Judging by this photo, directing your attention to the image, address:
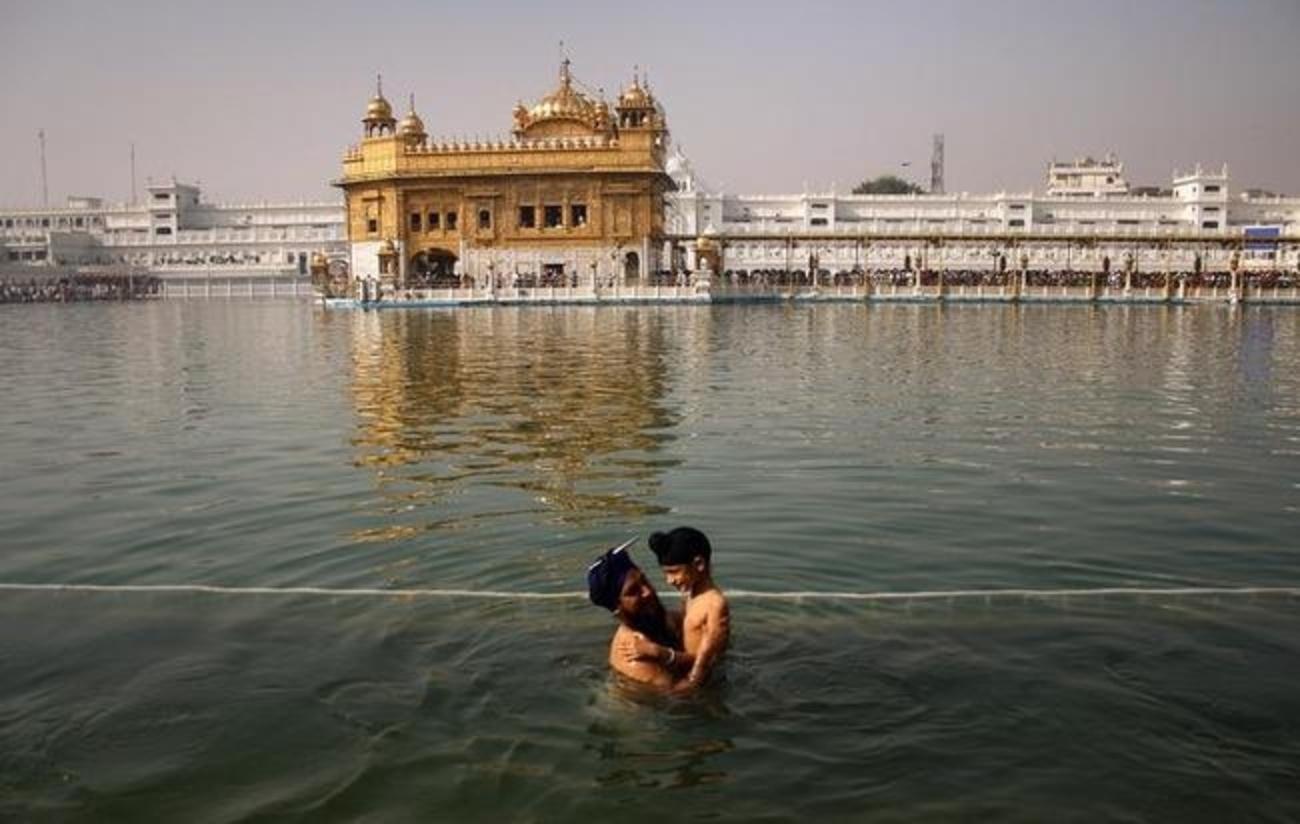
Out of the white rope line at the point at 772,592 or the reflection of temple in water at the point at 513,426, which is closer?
the white rope line at the point at 772,592

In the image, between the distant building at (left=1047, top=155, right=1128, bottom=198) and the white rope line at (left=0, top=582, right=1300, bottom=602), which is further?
the distant building at (left=1047, top=155, right=1128, bottom=198)

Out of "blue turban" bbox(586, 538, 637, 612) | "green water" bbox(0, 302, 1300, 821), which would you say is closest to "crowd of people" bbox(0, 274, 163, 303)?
"green water" bbox(0, 302, 1300, 821)

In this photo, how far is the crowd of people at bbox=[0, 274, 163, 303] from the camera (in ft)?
254

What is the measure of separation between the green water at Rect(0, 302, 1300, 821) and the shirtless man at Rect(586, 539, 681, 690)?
0.18m

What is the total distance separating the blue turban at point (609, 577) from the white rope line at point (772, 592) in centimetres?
175

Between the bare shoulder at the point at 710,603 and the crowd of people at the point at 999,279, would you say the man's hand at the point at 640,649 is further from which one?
the crowd of people at the point at 999,279

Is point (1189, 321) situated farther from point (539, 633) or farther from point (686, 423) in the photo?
point (539, 633)

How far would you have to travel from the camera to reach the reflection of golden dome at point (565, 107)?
6044 centimetres

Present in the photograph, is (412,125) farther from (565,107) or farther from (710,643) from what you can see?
(710,643)

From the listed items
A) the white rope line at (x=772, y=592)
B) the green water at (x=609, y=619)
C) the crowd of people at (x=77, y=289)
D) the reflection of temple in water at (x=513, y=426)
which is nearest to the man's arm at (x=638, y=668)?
the green water at (x=609, y=619)

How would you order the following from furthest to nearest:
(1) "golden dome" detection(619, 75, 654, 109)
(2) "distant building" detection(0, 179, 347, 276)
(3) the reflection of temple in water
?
1. (2) "distant building" detection(0, 179, 347, 276)
2. (1) "golden dome" detection(619, 75, 654, 109)
3. (3) the reflection of temple in water

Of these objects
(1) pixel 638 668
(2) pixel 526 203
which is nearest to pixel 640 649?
(1) pixel 638 668

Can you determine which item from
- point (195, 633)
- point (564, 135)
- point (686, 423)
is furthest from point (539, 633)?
point (564, 135)

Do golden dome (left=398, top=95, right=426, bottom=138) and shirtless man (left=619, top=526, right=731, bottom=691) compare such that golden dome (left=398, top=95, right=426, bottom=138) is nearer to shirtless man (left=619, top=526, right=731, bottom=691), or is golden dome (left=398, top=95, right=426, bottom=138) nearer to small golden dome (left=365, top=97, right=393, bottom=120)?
small golden dome (left=365, top=97, right=393, bottom=120)
